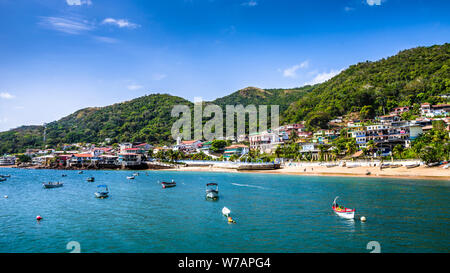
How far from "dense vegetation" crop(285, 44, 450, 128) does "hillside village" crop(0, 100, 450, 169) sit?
7.28m

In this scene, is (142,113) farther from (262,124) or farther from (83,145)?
(262,124)

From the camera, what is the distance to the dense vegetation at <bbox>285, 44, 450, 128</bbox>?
10044 cm

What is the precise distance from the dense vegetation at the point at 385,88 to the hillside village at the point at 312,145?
7.28 m

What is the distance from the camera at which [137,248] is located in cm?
1616

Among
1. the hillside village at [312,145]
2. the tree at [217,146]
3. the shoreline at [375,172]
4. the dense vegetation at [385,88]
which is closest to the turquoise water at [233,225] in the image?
the shoreline at [375,172]

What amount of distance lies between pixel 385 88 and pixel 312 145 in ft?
180

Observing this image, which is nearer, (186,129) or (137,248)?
(137,248)

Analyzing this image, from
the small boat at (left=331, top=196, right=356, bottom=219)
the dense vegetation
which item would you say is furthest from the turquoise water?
the dense vegetation

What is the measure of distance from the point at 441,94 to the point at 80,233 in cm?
11489

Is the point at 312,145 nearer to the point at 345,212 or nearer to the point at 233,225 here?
the point at 345,212

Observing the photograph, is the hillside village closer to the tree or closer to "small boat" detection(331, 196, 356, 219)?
the tree
